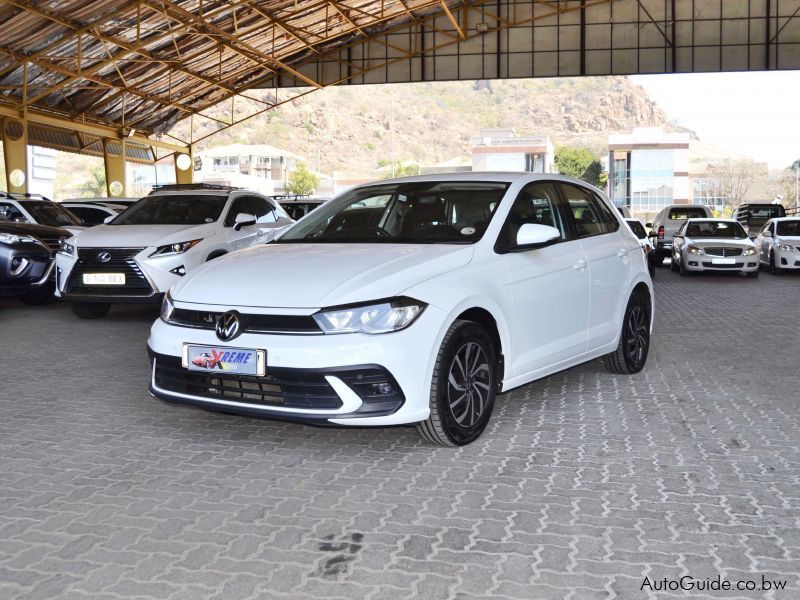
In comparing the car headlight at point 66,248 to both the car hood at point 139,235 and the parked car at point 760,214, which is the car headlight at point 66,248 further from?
the parked car at point 760,214

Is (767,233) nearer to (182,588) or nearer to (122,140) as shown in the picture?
(182,588)

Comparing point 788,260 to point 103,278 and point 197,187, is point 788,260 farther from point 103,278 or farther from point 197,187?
point 103,278

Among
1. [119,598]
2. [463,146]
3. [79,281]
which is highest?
[463,146]

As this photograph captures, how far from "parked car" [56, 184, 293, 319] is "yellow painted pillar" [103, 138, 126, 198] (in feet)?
80.7

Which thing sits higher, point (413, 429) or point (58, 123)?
point (58, 123)

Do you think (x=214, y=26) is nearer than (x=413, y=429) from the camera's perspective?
No

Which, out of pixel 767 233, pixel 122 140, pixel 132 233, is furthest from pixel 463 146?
pixel 132 233

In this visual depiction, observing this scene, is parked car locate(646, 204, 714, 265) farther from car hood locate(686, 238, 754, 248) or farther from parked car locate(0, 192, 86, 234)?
parked car locate(0, 192, 86, 234)

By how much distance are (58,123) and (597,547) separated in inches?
1154

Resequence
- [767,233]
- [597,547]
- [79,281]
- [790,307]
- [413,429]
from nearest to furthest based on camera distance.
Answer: [597,547], [413,429], [79,281], [790,307], [767,233]

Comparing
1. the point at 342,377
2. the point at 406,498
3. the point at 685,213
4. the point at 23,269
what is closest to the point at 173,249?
the point at 23,269

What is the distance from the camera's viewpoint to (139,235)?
10.1 m

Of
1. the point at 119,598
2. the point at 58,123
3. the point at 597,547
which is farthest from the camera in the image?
the point at 58,123

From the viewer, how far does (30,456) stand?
4.77 meters
